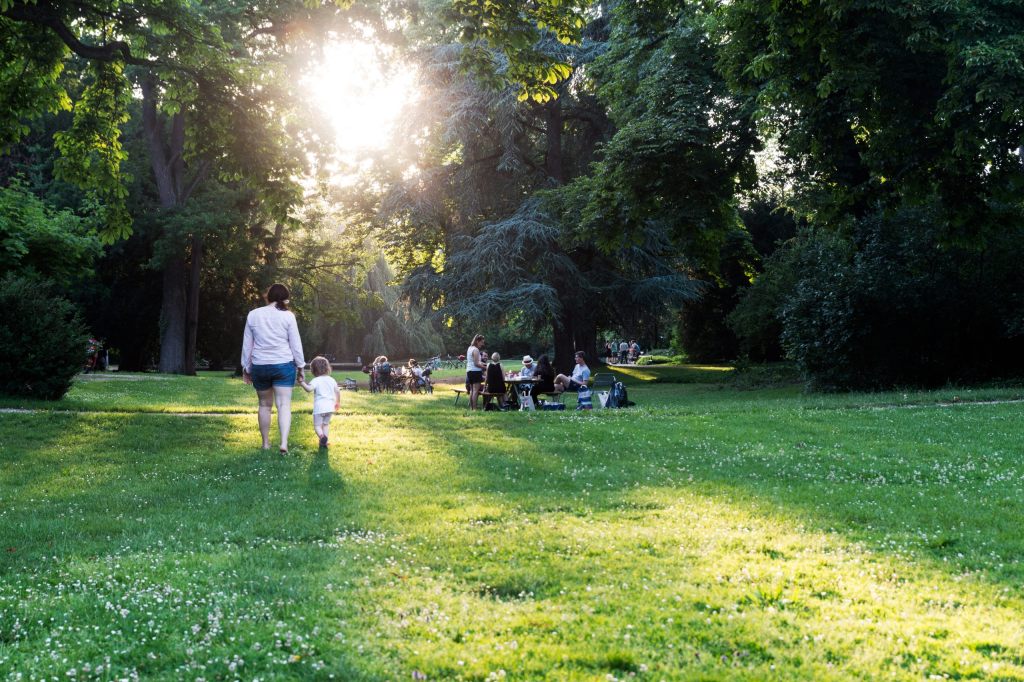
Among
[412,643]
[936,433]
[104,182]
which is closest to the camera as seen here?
[412,643]

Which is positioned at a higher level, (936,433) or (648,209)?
(648,209)

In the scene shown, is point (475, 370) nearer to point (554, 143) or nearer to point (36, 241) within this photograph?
point (36, 241)

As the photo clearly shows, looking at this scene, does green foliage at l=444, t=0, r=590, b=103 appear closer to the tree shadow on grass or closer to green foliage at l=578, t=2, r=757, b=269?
the tree shadow on grass

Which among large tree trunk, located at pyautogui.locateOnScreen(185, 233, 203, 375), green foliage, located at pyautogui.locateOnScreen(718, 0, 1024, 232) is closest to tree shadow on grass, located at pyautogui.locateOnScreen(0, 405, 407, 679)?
Result: green foliage, located at pyautogui.locateOnScreen(718, 0, 1024, 232)

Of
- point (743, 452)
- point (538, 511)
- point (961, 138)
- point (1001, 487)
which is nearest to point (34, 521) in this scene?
point (538, 511)

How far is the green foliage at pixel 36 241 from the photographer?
1897cm

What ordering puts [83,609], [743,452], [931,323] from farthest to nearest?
[931,323] < [743,452] < [83,609]

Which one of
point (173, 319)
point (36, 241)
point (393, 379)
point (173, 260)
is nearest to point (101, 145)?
point (36, 241)

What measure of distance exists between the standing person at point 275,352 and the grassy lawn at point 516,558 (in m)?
0.82

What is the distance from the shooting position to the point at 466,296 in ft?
92.5

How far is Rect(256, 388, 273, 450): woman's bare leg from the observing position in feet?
33.5

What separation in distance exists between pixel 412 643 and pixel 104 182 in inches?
503

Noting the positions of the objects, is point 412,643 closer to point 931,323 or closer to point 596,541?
point 596,541

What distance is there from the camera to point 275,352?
9.93 m
